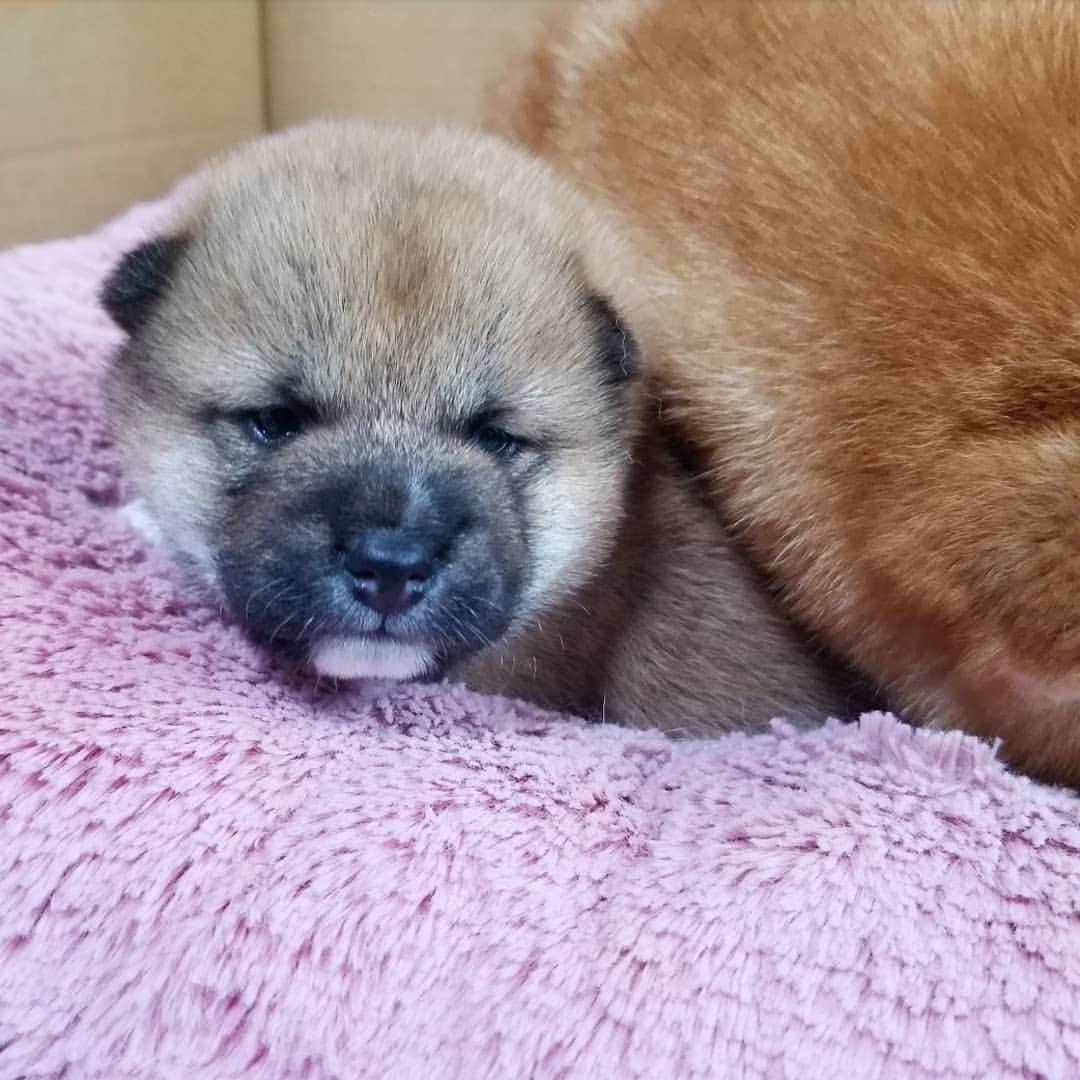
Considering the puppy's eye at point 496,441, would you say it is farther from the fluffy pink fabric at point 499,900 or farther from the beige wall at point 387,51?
the beige wall at point 387,51

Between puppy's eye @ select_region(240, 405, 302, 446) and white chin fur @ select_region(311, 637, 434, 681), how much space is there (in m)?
0.18

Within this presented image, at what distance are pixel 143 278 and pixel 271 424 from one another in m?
0.19

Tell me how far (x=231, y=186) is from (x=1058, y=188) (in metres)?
0.70

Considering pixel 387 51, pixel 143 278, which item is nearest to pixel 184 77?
pixel 387 51

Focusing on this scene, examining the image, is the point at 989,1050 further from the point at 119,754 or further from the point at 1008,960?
the point at 119,754

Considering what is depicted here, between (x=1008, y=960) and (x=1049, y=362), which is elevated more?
(x=1049, y=362)

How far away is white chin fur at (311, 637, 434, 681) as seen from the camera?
3.14ft

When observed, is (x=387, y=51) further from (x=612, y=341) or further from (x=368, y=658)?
(x=368, y=658)

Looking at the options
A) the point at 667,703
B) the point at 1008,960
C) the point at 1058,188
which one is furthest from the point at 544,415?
the point at 1008,960

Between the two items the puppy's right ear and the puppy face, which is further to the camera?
the puppy's right ear

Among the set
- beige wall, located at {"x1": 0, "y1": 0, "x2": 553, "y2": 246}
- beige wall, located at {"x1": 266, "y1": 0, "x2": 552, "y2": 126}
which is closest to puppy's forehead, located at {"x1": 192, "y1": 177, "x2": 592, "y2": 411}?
beige wall, located at {"x1": 0, "y1": 0, "x2": 553, "y2": 246}

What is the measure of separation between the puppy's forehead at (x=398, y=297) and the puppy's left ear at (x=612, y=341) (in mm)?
15

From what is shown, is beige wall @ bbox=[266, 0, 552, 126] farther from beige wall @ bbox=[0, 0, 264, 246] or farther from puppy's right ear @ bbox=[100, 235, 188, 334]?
puppy's right ear @ bbox=[100, 235, 188, 334]

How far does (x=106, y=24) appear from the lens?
2043mm
